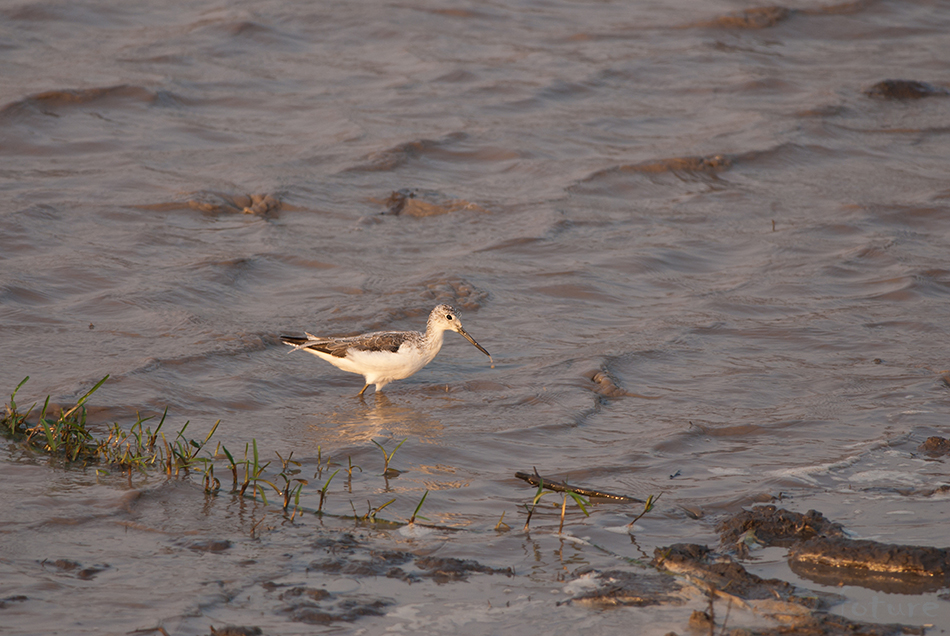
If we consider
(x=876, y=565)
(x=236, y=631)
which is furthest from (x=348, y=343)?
(x=876, y=565)

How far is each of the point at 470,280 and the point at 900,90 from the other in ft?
32.3

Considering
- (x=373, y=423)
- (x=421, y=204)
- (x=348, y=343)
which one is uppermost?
(x=421, y=204)

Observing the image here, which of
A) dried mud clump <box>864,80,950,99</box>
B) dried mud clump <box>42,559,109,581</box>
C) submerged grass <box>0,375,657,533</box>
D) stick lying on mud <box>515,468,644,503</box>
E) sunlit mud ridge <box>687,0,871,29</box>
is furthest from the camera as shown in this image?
sunlit mud ridge <box>687,0,871,29</box>

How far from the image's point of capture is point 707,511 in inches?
243

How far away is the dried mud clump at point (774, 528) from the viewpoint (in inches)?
222

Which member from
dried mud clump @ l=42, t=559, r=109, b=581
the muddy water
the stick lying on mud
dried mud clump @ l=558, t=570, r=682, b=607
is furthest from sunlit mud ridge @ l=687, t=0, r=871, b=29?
dried mud clump @ l=42, t=559, r=109, b=581

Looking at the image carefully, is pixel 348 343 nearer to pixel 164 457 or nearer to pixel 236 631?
pixel 164 457

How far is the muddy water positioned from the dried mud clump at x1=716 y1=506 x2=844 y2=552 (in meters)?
0.23

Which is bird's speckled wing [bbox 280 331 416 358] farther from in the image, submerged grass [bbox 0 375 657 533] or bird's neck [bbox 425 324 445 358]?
submerged grass [bbox 0 375 657 533]

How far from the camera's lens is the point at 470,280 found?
1048cm

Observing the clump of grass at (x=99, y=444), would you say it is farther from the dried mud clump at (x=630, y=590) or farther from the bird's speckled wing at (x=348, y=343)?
the dried mud clump at (x=630, y=590)

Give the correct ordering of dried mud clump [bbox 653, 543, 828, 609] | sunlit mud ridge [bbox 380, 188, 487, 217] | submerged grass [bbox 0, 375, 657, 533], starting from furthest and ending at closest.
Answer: sunlit mud ridge [bbox 380, 188, 487, 217]
submerged grass [bbox 0, 375, 657, 533]
dried mud clump [bbox 653, 543, 828, 609]

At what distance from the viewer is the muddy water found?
220 inches

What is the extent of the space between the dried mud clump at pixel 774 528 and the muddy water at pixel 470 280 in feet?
0.75
